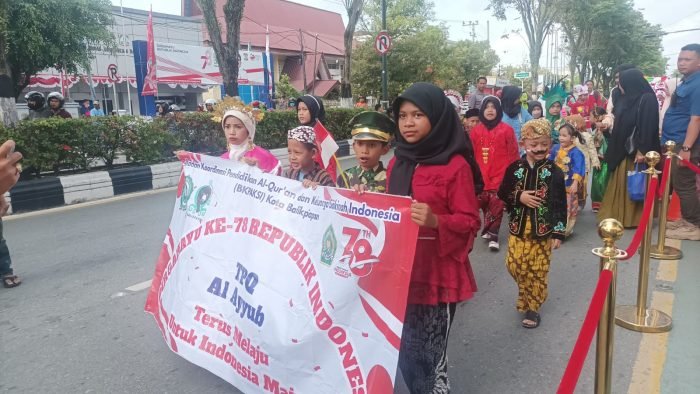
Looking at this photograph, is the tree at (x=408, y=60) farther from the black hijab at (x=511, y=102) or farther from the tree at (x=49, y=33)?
the black hijab at (x=511, y=102)

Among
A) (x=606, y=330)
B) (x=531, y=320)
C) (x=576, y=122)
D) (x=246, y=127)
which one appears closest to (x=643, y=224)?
(x=531, y=320)

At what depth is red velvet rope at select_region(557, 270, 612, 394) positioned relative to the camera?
5.18ft

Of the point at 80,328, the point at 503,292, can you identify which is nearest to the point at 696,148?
the point at 503,292

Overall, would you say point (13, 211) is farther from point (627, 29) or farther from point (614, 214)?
point (627, 29)

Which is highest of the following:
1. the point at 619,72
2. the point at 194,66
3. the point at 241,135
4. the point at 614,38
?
the point at 614,38

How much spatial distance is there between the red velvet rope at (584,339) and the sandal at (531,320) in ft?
5.85

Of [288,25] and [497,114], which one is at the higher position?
[288,25]

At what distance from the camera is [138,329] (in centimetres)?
363

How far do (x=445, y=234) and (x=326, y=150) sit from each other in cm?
157

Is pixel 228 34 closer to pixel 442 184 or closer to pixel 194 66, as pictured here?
pixel 442 184

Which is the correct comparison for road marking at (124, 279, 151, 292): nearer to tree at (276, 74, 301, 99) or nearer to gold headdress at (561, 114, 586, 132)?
gold headdress at (561, 114, 586, 132)

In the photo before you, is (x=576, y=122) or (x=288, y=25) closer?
(x=576, y=122)

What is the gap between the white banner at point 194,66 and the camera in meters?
21.4

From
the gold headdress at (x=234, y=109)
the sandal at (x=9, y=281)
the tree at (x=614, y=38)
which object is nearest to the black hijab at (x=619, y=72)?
the gold headdress at (x=234, y=109)
